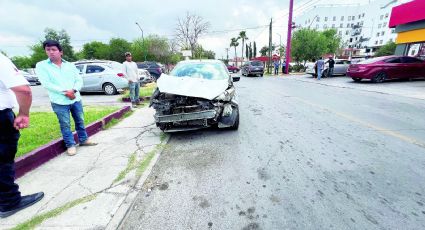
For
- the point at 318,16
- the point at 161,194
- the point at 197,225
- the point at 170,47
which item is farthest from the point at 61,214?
the point at 318,16

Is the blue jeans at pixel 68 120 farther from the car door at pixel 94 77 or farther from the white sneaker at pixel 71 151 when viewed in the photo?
the car door at pixel 94 77

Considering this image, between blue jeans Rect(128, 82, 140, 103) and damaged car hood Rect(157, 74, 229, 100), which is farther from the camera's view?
blue jeans Rect(128, 82, 140, 103)

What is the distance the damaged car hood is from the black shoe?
242 cm

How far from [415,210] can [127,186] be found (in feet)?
10.5

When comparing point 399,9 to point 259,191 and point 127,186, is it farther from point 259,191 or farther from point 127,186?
point 127,186

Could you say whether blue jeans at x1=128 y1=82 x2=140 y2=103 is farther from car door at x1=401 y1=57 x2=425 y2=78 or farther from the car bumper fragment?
car door at x1=401 y1=57 x2=425 y2=78

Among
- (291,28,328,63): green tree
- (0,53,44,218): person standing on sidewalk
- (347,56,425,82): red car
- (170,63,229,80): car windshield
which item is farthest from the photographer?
(291,28,328,63): green tree

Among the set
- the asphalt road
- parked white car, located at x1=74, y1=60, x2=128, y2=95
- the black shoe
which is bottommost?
the asphalt road

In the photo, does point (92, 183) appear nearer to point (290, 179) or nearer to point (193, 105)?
point (193, 105)

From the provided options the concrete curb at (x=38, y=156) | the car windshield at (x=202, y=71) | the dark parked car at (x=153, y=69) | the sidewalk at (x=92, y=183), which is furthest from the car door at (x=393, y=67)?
the dark parked car at (x=153, y=69)

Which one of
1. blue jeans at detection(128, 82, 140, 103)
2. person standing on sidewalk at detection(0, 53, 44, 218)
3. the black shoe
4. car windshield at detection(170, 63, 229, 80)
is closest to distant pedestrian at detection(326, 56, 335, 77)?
car windshield at detection(170, 63, 229, 80)

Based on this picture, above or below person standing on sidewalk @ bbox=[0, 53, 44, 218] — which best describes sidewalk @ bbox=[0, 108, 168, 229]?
below

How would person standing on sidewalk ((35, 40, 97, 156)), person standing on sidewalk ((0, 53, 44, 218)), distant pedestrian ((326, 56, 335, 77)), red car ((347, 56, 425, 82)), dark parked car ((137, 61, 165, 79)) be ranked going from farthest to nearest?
dark parked car ((137, 61, 165, 79)) → distant pedestrian ((326, 56, 335, 77)) → red car ((347, 56, 425, 82)) → person standing on sidewalk ((35, 40, 97, 156)) → person standing on sidewalk ((0, 53, 44, 218))

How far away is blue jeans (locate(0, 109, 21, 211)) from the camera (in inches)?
82.3
